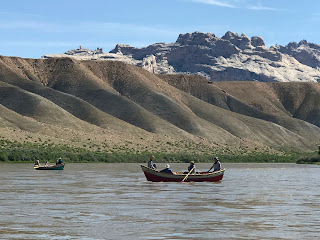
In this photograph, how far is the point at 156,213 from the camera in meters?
28.7

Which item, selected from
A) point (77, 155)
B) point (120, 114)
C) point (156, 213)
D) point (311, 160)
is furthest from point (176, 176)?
point (120, 114)

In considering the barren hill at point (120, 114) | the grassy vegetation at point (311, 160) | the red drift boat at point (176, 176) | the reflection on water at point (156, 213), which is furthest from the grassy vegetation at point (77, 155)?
the reflection on water at point (156, 213)

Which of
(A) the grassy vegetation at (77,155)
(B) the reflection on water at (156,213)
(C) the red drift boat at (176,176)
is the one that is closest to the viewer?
(B) the reflection on water at (156,213)

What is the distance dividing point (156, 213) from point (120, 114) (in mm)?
127249

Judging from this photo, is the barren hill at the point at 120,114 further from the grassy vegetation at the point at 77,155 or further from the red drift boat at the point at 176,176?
the red drift boat at the point at 176,176

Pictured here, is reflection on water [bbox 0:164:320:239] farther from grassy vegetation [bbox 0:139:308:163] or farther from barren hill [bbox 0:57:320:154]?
barren hill [bbox 0:57:320:154]

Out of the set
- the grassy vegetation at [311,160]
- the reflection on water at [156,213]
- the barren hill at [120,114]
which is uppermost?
the barren hill at [120,114]

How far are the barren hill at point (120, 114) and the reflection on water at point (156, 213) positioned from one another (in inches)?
3235

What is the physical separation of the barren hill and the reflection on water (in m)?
82.2

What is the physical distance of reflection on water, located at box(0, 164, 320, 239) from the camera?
22.5 m

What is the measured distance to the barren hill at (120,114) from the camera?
134375 millimetres

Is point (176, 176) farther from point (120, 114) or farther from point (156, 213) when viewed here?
point (120, 114)

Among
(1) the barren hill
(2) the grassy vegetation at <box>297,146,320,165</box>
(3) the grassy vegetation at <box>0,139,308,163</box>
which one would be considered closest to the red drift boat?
(3) the grassy vegetation at <box>0,139,308,163</box>

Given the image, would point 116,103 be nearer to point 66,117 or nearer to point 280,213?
point 66,117
